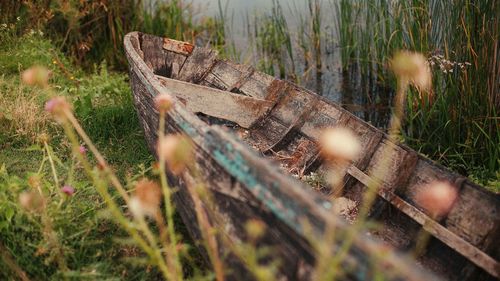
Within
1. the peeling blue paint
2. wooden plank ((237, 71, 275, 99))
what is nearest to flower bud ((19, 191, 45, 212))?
the peeling blue paint

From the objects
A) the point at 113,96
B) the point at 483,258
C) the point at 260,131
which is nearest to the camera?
the point at 483,258

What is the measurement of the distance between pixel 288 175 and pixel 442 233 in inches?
36.8

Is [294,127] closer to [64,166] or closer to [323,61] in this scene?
[64,166]

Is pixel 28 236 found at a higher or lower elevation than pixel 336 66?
lower

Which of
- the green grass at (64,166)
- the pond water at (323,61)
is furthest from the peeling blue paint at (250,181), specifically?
the pond water at (323,61)

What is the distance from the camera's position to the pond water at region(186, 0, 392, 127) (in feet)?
20.1

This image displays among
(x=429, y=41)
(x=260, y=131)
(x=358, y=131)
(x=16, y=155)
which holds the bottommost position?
(x=16, y=155)

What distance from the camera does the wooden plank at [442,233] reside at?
8.50 feet

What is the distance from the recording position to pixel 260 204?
2.19 m

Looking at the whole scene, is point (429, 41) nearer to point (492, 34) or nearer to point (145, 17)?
point (492, 34)

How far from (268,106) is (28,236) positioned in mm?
2173

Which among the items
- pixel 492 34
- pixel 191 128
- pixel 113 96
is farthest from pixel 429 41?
pixel 113 96

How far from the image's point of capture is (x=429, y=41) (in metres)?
4.43

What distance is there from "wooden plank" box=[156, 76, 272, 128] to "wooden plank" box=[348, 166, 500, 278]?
121 cm
